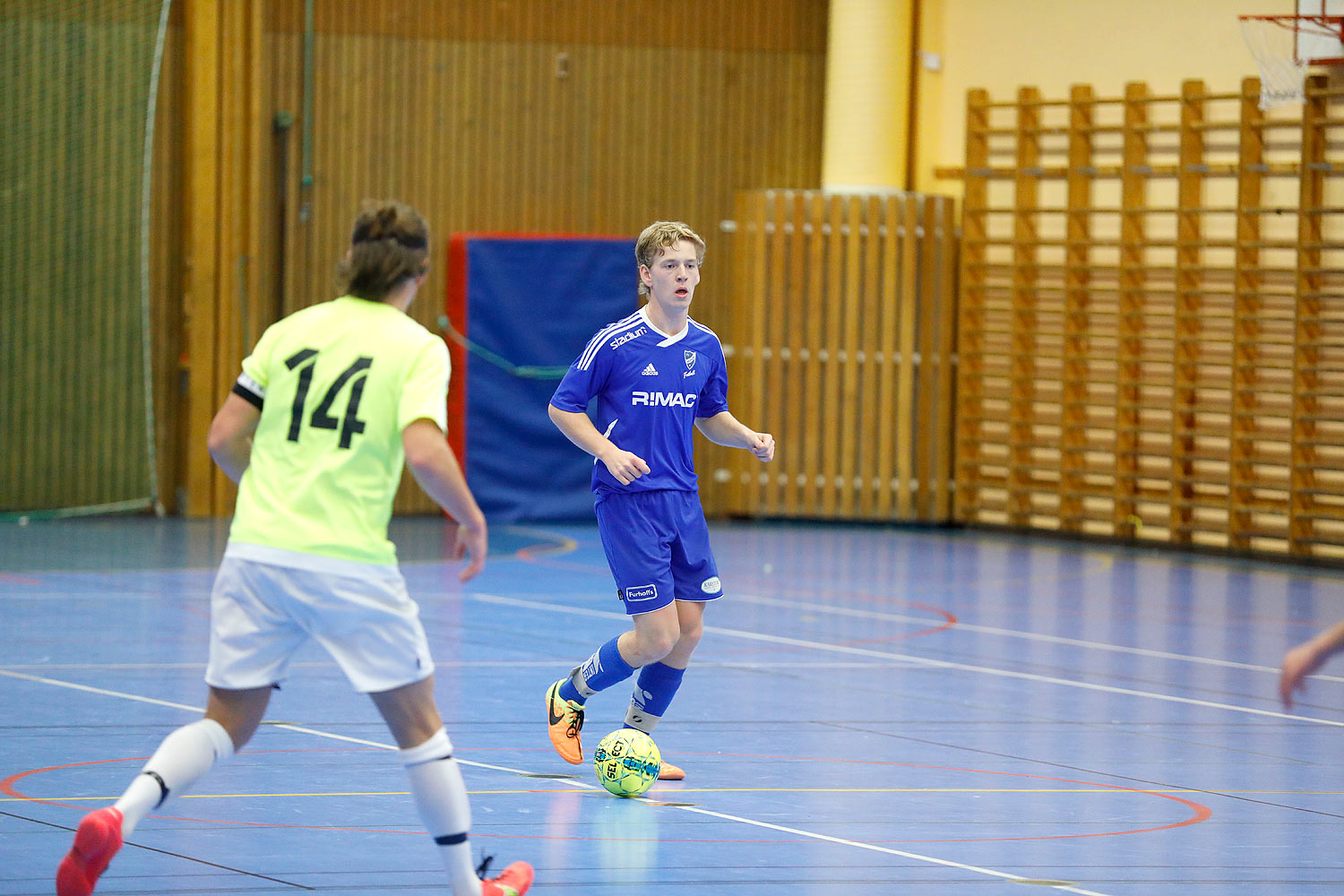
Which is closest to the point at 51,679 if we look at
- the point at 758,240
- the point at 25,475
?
the point at 25,475

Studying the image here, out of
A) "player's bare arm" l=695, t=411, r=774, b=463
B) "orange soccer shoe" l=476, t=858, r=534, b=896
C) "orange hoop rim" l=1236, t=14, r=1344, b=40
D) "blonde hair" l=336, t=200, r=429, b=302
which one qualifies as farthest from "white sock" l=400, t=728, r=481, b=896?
"orange hoop rim" l=1236, t=14, r=1344, b=40

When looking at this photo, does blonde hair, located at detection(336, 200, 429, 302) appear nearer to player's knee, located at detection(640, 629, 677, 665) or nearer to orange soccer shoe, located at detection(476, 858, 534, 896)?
orange soccer shoe, located at detection(476, 858, 534, 896)

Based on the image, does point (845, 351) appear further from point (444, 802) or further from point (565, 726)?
point (444, 802)

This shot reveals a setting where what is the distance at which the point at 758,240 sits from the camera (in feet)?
50.4

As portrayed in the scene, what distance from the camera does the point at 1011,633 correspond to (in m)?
9.36

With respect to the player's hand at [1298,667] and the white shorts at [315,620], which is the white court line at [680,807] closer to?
the player's hand at [1298,667]

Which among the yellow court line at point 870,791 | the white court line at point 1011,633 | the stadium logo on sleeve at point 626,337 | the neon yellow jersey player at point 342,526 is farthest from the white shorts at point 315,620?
the white court line at point 1011,633

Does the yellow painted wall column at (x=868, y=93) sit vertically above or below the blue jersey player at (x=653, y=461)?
above

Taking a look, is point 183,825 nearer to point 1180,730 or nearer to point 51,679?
point 51,679

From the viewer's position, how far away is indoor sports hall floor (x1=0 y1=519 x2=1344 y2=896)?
4438mm

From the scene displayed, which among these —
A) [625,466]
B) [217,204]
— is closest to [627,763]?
[625,466]

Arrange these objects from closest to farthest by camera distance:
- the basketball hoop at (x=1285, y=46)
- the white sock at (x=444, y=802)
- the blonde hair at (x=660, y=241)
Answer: the white sock at (x=444, y=802) → the blonde hair at (x=660, y=241) → the basketball hoop at (x=1285, y=46)

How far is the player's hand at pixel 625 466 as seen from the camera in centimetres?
506

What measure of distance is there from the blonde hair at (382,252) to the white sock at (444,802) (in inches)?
39.1
